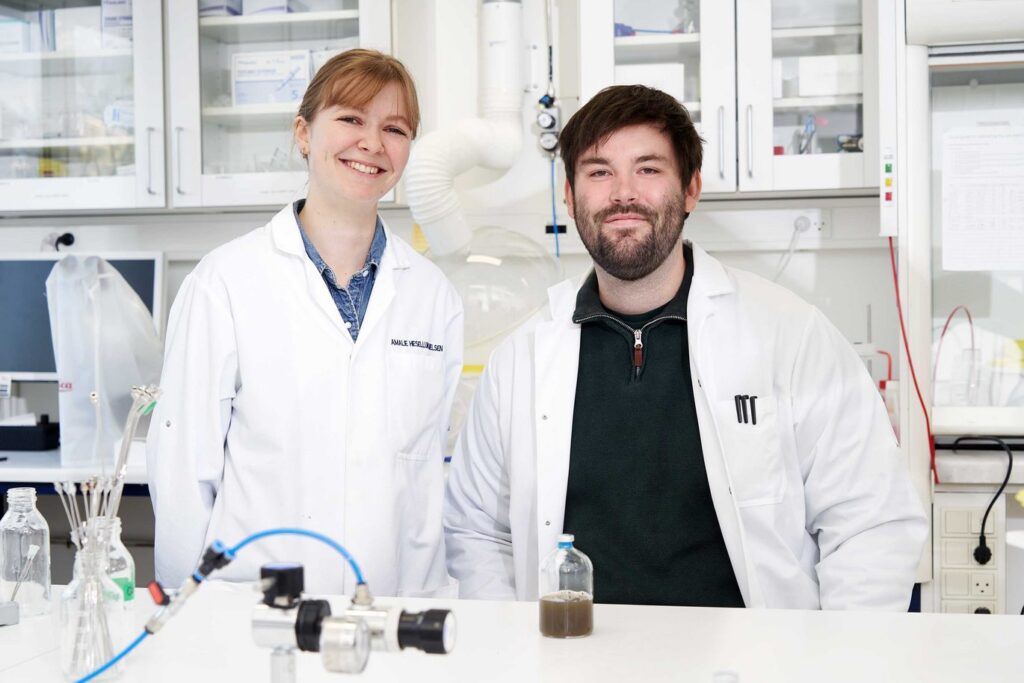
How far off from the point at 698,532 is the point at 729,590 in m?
0.10

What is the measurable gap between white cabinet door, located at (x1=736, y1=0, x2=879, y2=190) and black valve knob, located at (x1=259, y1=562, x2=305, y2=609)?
202cm

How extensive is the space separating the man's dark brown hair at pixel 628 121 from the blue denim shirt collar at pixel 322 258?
1.20 feet

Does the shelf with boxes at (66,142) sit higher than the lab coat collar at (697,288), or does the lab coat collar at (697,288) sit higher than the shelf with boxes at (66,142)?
the shelf with boxes at (66,142)

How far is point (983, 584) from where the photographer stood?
2.29 meters

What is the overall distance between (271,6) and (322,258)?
136 centimetres

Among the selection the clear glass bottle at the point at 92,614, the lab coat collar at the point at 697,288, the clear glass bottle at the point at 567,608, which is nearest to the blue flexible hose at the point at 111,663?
the clear glass bottle at the point at 92,614

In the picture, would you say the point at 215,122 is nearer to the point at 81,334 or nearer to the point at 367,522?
the point at 81,334

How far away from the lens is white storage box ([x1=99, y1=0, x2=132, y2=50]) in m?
2.94

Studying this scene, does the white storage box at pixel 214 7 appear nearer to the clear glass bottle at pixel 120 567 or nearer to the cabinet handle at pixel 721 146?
the cabinet handle at pixel 721 146

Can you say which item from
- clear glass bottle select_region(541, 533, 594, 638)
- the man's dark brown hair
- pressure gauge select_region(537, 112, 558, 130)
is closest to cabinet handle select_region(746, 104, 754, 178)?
pressure gauge select_region(537, 112, 558, 130)

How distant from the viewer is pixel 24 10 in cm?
309

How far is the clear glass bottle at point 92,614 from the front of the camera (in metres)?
1.14

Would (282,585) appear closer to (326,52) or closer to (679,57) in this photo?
(679,57)

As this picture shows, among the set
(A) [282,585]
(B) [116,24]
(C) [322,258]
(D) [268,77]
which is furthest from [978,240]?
(B) [116,24]
